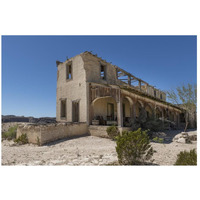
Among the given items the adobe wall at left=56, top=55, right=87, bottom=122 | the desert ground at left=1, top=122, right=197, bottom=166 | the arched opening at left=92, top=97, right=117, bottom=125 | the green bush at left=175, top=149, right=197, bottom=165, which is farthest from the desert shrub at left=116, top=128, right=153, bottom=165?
the adobe wall at left=56, top=55, right=87, bottom=122

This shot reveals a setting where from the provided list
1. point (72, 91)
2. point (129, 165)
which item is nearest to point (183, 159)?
point (129, 165)

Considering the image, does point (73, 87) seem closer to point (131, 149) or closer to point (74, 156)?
point (74, 156)

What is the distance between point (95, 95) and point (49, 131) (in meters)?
4.45

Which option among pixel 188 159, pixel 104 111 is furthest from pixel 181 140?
pixel 104 111

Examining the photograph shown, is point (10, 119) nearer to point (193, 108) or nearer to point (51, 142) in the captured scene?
point (51, 142)

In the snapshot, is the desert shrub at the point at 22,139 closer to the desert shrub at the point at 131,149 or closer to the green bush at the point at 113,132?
the green bush at the point at 113,132

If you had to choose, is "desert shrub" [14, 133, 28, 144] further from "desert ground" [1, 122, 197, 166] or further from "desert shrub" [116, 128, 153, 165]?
"desert shrub" [116, 128, 153, 165]

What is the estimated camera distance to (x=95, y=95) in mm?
11953

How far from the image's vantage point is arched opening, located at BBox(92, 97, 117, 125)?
13146mm

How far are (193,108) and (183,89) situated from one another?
210cm

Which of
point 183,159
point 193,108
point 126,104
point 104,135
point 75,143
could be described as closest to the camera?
point 183,159

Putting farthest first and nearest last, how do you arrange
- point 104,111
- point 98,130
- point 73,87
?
point 104,111 < point 73,87 < point 98,130

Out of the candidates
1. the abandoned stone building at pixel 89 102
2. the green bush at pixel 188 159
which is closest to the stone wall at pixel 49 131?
the abandoned stone building at pixel 89 102

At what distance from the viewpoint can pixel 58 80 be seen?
610 inches
